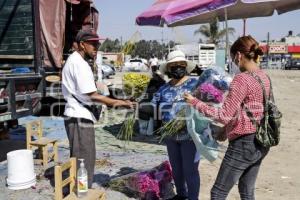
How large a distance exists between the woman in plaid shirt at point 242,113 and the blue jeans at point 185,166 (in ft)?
2.81

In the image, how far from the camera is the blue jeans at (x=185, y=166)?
3.97 metres

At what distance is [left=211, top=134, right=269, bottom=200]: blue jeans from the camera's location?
3000 mm

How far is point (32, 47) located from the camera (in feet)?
21.8

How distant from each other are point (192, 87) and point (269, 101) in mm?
1161

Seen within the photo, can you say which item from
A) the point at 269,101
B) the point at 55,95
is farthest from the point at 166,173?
the point at 55,95

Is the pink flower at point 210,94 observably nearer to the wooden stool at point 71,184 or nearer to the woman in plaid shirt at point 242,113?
the woman in plaid shirt at point 242,113

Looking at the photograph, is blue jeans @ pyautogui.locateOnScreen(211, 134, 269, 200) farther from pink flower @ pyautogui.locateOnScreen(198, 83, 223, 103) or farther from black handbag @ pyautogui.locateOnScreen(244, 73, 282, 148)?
pink flower @ pyautogui.locateOnScreen(198, 83, 223, 103)

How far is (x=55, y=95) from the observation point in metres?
8.34

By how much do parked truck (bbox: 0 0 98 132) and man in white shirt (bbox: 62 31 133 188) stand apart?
231 millimetres

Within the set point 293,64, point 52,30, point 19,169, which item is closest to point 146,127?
point 52,30

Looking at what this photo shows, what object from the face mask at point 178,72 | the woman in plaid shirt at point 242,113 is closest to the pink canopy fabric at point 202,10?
the face mask at point 178,72

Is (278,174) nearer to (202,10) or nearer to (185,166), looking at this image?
(185,166)

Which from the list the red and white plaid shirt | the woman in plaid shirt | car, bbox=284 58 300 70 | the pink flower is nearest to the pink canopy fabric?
the pink flower

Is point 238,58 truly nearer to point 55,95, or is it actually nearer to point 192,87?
point 192,87
